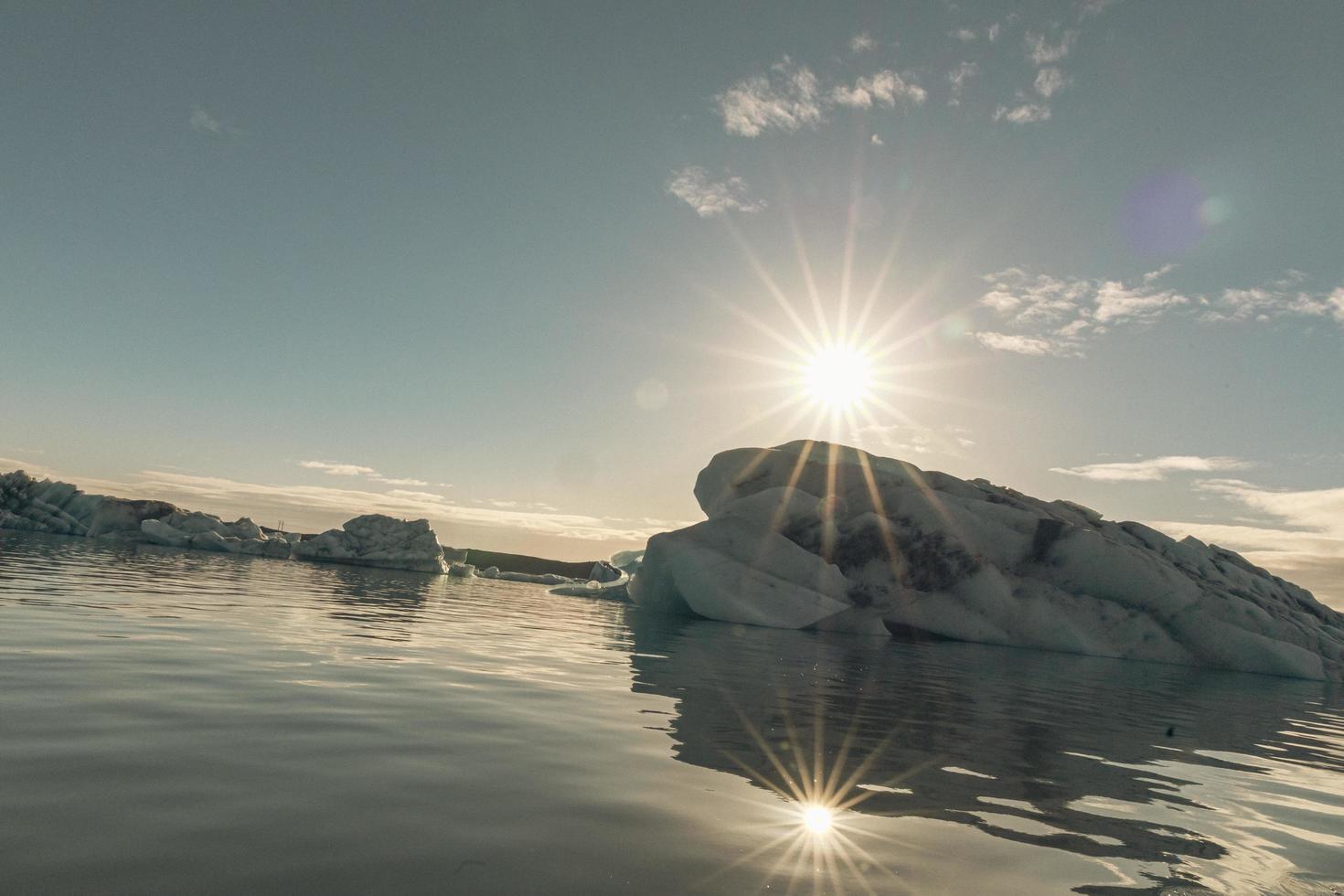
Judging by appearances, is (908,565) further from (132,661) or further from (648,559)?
(132,661)

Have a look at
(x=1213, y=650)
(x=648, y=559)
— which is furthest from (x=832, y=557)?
(x=1213, y=650)

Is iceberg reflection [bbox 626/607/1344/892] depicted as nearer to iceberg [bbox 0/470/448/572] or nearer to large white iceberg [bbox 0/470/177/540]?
iceberg [bbox 0/470/448/572]

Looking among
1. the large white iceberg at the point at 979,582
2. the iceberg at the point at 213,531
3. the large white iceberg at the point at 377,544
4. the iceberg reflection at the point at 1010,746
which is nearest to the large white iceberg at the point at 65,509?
the iceberg at the point at 213,531

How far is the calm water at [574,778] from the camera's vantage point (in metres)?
2.91

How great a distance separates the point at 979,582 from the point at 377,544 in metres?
39.6

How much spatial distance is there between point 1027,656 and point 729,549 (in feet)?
31.7

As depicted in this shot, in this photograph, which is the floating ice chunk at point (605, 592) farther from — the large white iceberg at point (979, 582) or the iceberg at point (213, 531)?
the iceberg at point (213, 531)

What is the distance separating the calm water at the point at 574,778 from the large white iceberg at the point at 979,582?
14.1m

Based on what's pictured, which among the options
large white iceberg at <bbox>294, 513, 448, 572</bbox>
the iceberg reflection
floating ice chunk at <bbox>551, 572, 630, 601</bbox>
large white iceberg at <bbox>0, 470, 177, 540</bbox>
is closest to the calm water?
the iceberg reflection

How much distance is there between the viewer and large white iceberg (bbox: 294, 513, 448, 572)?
162ft

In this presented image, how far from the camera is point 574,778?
4.28 m

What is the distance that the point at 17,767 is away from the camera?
3.52 metres

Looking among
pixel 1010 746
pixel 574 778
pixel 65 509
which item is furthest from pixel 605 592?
pixel 65 509

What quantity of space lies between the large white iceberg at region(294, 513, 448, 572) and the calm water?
41.7m
